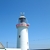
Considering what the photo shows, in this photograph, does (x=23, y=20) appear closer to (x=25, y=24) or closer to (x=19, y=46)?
(x=25, y=24)

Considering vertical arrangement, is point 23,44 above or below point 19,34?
below

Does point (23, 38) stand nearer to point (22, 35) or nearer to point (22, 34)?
point (22, 35)

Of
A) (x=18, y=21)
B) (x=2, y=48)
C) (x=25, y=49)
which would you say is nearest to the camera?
(x=2, y=48)

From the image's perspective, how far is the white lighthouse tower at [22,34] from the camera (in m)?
23.2

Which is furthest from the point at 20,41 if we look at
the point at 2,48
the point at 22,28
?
the point at 2,48

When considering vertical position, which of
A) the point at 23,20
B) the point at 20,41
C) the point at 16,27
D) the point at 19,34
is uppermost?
the point at 23,20

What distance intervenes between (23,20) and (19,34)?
11.3ft

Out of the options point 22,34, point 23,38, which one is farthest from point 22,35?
point 23,38

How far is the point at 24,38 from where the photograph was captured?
23391 mm

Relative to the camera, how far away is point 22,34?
23516 mm

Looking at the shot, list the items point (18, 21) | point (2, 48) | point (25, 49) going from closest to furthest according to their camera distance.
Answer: point (2, 48) < point (25, 49) < point (18, 21)

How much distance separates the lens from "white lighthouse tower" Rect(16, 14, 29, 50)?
23.2 m

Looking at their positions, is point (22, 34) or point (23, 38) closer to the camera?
point (23, 38)

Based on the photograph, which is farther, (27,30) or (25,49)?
(27,30)
